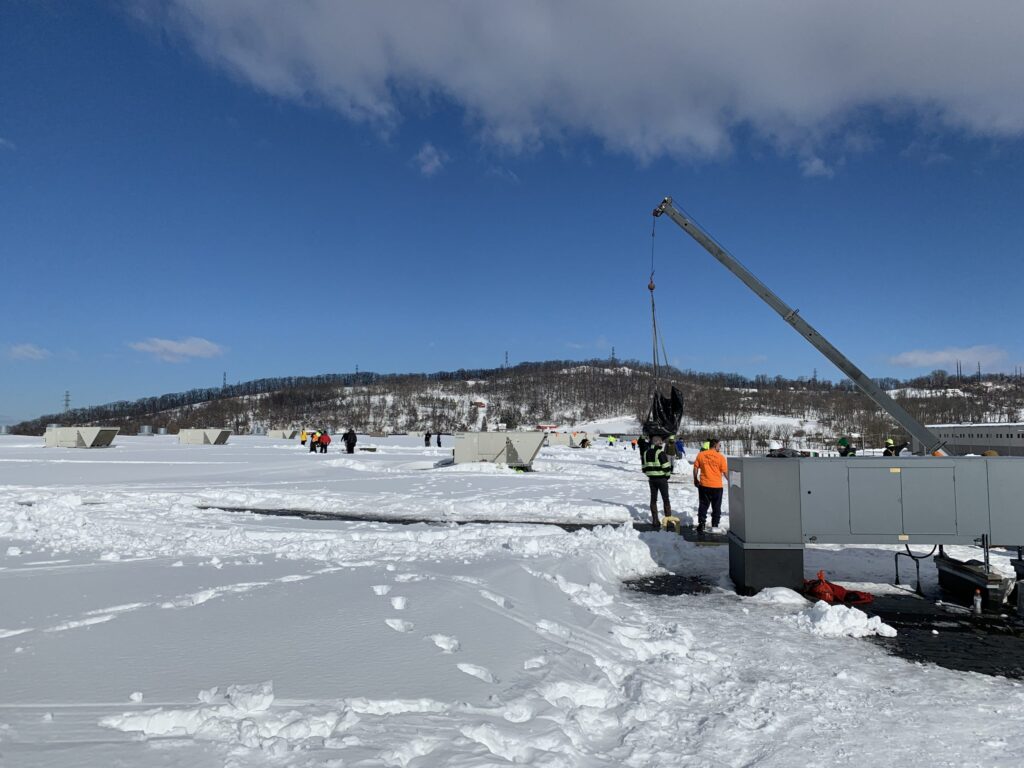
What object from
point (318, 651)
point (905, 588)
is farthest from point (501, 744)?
point (905, 588)

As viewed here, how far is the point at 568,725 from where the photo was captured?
4.06 m

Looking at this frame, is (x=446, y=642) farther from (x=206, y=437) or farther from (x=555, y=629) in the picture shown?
(x=206, y=437)

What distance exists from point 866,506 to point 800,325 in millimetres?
9509

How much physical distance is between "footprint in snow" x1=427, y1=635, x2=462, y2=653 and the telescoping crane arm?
14033 millimetres

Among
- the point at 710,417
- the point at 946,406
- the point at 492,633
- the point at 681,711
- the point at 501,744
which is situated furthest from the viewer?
the point at 710,417

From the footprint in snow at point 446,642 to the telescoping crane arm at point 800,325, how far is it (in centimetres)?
1403

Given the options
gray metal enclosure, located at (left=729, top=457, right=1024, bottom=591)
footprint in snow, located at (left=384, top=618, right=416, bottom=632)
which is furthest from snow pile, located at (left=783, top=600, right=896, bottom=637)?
footprint in snow, located at (left=384, top=618, right=416, bottom=632)

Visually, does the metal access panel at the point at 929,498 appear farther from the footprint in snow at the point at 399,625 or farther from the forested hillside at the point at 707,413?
the forested hillside at the point at 707,413

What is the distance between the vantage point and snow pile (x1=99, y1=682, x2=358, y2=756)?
3467 mm

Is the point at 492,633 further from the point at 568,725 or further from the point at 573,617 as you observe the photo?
the point at 568,725

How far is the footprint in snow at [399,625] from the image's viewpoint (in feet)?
17.9

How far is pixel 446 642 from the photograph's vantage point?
17.0 ft

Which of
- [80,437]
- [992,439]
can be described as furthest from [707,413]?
[80,437]

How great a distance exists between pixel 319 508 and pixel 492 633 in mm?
10834
